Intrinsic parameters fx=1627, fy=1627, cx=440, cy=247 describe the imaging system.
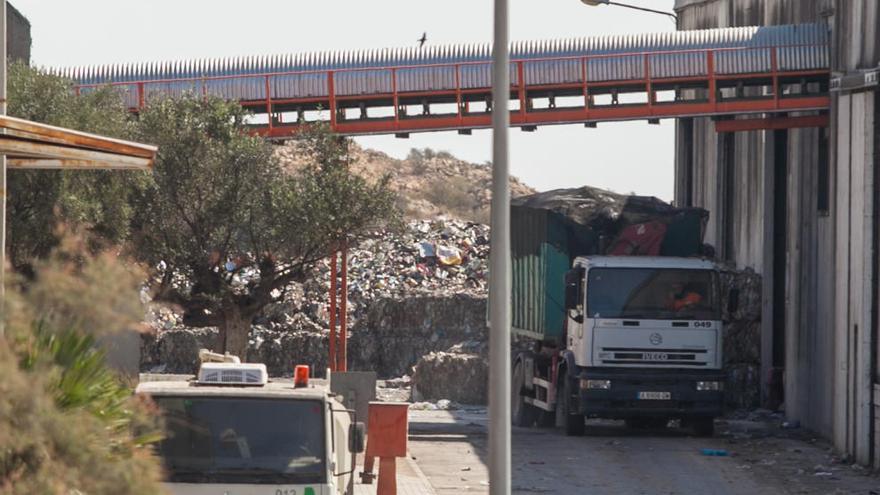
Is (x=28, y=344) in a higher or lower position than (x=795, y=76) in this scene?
lower

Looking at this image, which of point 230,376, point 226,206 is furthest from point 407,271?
point 230,376

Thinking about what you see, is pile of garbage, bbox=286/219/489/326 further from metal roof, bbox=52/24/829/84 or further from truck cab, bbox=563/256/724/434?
truck cab, bbox=563/256/724/434

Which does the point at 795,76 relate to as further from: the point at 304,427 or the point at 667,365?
the point at 304,427

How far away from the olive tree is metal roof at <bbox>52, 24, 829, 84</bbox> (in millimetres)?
3795

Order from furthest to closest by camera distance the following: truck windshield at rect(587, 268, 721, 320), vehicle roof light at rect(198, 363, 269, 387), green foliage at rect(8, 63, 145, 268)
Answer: truck windshield at rect(587, 268, 721, 320) → green foliage at rect(8, 63, 145, 268) → vehicle roof light at rect(198, 363, 269, 387)

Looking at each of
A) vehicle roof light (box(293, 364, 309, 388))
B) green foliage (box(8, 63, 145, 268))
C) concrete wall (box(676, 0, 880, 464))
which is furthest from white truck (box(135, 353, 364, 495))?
concrete wall (box(676, 0, 880, 464))

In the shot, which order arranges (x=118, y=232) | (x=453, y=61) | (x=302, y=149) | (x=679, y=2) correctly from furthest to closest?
1. (x=679, y=2)
2. (x=453, y=61)
3. (x=302, y=149)
4. (x=118, y=232)

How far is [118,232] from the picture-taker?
23.9 meters

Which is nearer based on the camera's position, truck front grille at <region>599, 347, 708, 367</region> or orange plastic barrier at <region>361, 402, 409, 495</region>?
orange plastic barrier at <region>361, 402, 409, 495</region>

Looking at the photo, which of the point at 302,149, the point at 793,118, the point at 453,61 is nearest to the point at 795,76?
the point at 793,118

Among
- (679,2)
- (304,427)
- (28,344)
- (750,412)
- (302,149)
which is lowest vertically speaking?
(750,412)

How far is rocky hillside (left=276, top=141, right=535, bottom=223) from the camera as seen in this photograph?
260 ft

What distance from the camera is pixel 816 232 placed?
29172 mm

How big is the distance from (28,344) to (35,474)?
28.2 inches
